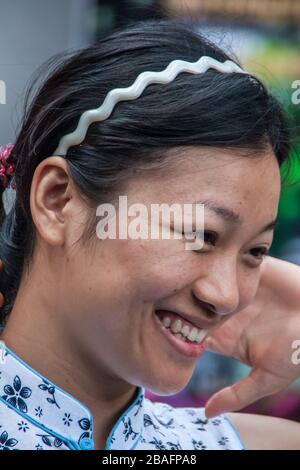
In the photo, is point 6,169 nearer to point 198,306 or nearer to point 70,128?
point 70,128

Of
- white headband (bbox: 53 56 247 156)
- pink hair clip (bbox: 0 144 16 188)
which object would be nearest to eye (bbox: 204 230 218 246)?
white headband (bbox: 53 56 247 156)

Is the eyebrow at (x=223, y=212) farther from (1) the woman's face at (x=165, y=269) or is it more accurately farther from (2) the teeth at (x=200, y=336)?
(2) the teeth at (x=200, y=336)

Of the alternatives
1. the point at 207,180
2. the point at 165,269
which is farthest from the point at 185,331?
the point at 207,180

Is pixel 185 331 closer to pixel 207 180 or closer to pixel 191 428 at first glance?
pixel 207 180

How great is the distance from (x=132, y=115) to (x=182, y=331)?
Answer: 0.31 m

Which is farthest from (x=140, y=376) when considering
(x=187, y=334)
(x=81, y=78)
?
(x=81, y=78)

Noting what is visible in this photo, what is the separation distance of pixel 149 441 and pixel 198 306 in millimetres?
307

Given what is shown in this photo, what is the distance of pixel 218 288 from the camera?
39.2 inches

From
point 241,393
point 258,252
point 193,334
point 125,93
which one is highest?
point 125,93

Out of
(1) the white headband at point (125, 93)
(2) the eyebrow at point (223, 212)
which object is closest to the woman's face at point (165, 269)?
(2) the eyebrow at point (223, 212)

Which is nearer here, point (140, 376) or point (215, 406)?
point (140, 376)

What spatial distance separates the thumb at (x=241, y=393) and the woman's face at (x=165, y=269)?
0.92ft

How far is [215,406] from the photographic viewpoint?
1306 millimetres

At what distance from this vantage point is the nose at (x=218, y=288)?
39.2 inches
